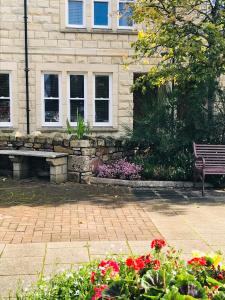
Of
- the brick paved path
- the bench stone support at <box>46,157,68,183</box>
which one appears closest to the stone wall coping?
the bench stone support at <box>46,157,68,183</box>

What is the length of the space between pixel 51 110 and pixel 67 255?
11154 millimetres

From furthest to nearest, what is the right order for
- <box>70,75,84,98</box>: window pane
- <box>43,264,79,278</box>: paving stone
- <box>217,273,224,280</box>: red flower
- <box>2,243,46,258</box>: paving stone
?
<box>70,75,84,98</box>: window pane < <box>2,243,46,258</box>: paving stone < <box>43,264,79,278</box>: paving stone < <box>217,273,224,280</box>: red flower

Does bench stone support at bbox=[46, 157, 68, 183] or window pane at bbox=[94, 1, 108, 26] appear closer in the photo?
bench stone support at bbox=[46, 157, 68, 183]

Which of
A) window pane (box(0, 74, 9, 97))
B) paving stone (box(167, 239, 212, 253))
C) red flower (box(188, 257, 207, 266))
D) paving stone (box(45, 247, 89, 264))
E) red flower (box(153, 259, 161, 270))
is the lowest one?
paving stone (box(167, 239, 212, 253))

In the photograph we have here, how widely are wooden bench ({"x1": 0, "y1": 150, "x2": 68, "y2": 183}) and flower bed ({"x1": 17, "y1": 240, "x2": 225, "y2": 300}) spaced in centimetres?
706

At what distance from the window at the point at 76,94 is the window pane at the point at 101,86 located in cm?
50

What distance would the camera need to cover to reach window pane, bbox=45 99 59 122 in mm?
15461

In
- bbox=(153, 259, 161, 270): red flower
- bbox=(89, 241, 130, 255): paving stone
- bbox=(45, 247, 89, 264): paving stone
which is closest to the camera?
bbox=(153, 259, 161, 270): red flower

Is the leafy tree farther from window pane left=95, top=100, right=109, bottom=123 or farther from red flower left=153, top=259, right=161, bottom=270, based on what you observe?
red flower left=153, top=259, right=161, bottom=270

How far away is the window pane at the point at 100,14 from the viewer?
15.5 m

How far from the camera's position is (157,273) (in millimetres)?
2686

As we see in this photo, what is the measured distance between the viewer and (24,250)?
5023mm

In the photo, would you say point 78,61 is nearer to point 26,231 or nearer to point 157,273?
point 26,231

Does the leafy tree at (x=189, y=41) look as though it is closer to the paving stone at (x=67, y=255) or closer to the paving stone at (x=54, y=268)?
the paving stone at (x=67, y=255)
